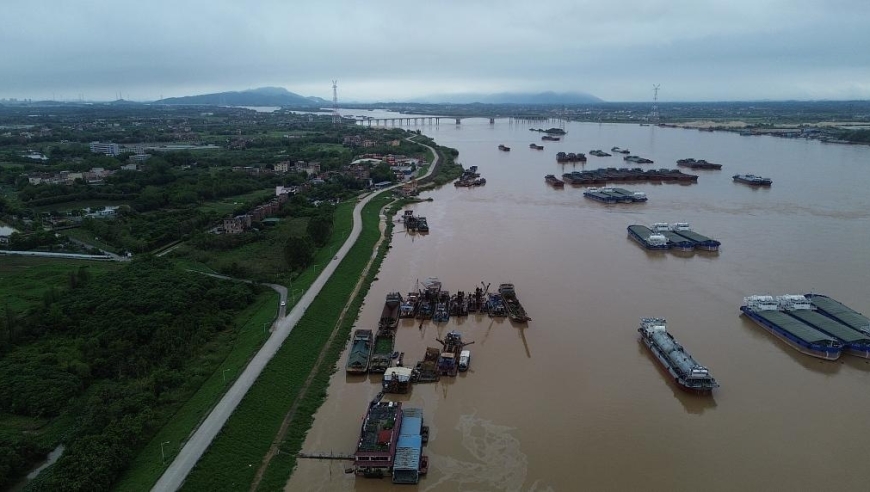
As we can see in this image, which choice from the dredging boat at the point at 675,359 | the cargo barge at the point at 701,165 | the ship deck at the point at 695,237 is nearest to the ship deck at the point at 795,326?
the dredging boat at the point at 675,359

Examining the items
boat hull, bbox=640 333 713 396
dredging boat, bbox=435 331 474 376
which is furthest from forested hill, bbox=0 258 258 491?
boat hull, bbox=640 333 713 396

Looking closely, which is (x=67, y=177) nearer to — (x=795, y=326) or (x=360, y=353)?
(x=360, y=353)

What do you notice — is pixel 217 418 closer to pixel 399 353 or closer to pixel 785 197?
pixel 399 353

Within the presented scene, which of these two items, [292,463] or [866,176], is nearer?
[292,463]

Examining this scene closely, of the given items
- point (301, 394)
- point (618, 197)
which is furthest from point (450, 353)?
point (618, 197)

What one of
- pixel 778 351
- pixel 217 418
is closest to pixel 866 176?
pixel 778 351

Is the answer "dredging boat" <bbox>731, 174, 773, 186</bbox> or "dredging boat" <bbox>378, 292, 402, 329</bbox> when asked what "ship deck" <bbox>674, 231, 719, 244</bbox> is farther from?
"dredging boat" <bbox>731, 174, 773, 186</bbox>
